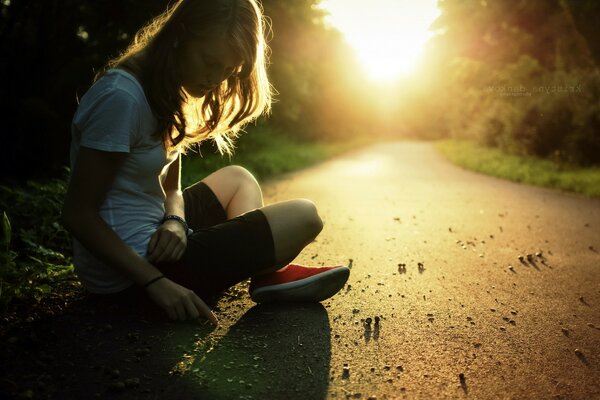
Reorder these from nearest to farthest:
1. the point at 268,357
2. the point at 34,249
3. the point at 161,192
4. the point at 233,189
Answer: the point at 268,357
the point at 161,192
the point at 233,189
the point at 34,249

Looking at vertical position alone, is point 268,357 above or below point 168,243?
below

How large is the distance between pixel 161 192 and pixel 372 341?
4.38 ft

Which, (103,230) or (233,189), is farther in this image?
(233,189)

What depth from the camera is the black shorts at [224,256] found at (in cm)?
258

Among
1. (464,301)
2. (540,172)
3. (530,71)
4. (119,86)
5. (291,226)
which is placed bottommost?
(540,172)

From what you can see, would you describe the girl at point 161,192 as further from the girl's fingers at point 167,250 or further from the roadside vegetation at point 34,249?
the roadside vegetation at point 34,249

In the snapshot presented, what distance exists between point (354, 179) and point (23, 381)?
928 centimetres

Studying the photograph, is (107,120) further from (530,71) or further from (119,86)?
(530,71)

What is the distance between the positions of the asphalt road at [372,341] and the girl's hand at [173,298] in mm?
170

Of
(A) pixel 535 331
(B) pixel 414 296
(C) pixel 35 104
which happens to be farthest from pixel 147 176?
(C) pixel 35 104

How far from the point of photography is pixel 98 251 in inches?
90.7

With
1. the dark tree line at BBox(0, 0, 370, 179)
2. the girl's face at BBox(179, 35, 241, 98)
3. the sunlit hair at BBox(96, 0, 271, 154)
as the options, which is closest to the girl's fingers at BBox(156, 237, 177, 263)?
the sunlit hair at BBox(96, 0, 271, 154)

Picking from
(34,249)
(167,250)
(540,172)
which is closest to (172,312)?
(167,250)

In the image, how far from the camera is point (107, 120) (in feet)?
7.28
